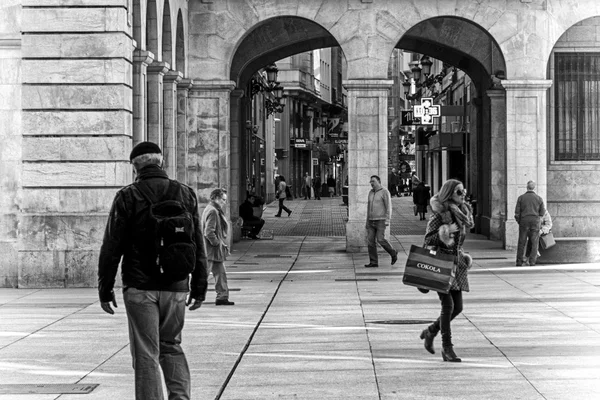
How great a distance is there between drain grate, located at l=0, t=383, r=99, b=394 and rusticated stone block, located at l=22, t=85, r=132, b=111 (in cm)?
1035

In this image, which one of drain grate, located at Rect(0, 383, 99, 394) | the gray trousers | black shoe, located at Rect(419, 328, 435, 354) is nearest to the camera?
drain grate, located at Rect(0, 383, 99, 394)

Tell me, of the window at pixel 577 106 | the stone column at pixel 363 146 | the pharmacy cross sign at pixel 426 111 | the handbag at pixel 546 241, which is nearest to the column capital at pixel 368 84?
the stone column at pixel 363 146

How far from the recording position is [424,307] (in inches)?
650

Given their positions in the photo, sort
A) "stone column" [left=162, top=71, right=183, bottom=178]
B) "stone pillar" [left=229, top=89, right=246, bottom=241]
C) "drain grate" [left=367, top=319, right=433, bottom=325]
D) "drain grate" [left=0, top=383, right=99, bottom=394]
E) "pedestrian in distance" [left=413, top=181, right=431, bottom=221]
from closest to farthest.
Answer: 1. "drain grate" [left=0, top=383, right=99, bottom=394]
2. "drain grate" [left=367, top=319, right=433, bottom=325]
3. "stone column" [left=162, top=71, right=183, bottom=178]
4. "stone pillar" [left=229, top=89, right=246, bottom=241]
5. "pedestrian in distance" [left=413, top=181, right=431, bottom=221]

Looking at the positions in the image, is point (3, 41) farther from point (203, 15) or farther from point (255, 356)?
point (255, 356)

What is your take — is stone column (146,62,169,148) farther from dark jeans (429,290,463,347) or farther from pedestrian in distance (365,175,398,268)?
dark jeans (429,290,463,347)

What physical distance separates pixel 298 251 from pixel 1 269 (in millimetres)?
10550

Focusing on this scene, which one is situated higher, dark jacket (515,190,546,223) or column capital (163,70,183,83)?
column capital (163,70,183,83)

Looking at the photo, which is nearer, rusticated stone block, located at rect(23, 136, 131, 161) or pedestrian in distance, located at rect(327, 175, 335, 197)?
rusticated stone block, located at rect(23, 136, 131, 161)

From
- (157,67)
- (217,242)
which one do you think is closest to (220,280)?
(217,242)

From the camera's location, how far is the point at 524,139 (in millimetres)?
28578

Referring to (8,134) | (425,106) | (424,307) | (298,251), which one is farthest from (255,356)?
(425,106)

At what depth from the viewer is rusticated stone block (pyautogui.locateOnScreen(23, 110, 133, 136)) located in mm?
20203

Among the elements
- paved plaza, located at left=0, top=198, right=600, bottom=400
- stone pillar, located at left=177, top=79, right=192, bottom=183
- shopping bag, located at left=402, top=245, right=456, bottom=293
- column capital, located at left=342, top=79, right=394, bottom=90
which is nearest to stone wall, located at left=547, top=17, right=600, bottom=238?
column capital, located at left=342, top=79, right=394, bottom=90
